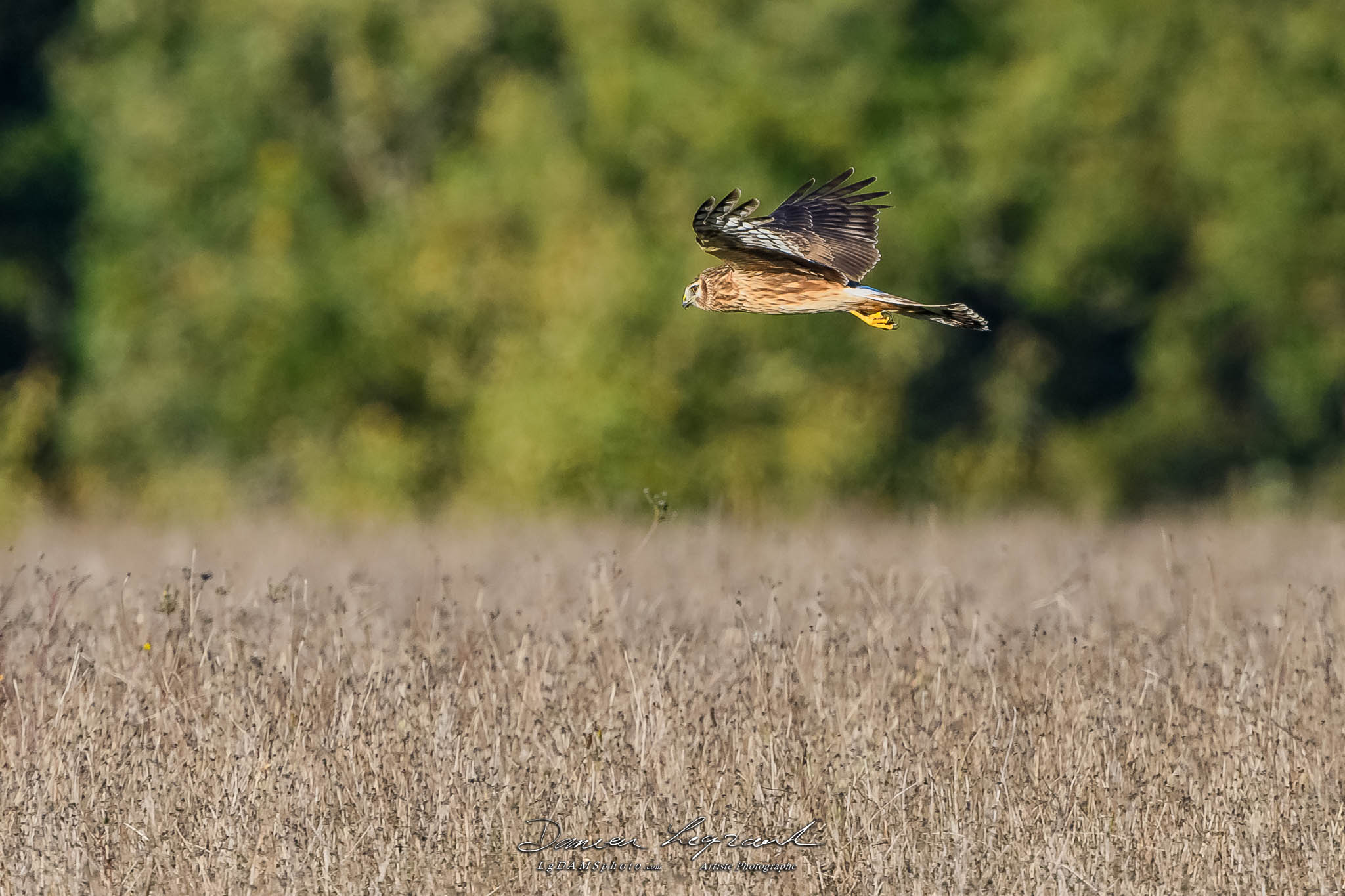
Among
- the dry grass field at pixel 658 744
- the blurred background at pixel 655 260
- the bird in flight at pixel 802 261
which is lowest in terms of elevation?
the dry grass field at pixel 658 744

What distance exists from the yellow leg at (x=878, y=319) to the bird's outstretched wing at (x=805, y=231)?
19 cm

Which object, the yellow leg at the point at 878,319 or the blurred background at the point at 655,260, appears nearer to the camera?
the yellow leg at the point at 878,319

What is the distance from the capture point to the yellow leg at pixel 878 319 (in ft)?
22.9

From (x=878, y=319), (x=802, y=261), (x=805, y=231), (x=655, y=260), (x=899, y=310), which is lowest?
(x=899, y=310)

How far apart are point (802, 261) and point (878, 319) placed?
0.46 meters

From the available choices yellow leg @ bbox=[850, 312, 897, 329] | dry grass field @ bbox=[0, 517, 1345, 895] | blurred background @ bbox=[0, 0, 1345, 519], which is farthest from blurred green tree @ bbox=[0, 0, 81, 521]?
yellow leg @ bbox=[850, 312, 897, 329]

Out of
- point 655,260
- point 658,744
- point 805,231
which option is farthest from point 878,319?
point 655,260

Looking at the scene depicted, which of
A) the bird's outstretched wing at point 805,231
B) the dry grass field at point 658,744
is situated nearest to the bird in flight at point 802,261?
the bird's outstretched wing at point 805,231

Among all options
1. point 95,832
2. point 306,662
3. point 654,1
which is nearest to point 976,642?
point 306,662

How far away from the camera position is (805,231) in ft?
24.9

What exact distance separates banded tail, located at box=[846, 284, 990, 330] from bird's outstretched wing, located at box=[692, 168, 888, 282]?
12 cm

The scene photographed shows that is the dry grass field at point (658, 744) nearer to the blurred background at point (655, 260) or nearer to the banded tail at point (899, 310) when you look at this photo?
the banded tail at point (899, 310)

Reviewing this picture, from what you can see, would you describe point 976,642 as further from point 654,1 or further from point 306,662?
point 654,1

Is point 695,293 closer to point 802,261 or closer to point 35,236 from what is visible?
point 802,261
